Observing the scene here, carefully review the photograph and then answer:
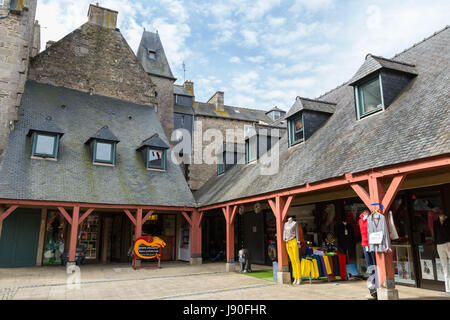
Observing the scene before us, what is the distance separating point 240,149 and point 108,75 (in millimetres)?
8408

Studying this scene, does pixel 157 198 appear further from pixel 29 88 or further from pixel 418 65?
pixel 418 65

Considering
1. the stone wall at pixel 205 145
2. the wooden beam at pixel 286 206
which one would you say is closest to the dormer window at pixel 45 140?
the wooden beam at pixel 286 206

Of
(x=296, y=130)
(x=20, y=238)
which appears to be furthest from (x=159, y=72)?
A: (x=296, y=130)

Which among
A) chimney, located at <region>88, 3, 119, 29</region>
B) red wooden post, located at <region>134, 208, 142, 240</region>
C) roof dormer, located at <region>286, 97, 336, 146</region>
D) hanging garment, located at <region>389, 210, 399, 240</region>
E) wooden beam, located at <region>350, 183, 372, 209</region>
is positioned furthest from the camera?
chimney, located at <region>88, 3, 119, 29</region>

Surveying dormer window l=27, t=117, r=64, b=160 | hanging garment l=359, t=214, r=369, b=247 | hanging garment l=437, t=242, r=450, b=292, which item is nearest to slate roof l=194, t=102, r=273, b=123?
dormer window l=27, t=117, r=64, b=160

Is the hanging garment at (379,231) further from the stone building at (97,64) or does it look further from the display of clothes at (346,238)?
the stone building at (97,64)

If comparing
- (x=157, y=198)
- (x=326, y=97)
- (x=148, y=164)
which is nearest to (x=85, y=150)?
(x=148, y=164)

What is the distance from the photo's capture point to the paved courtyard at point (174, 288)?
6527 millimetres

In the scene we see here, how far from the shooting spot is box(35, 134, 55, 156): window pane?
13.0 m

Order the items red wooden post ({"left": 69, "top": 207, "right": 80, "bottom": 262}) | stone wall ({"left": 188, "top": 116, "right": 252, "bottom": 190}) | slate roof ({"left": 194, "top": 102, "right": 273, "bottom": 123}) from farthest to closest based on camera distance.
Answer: slate roof ({"left": 194, "top": 102, "right": 273, "bottom": 123}) < stone wall ({"left": 188, "top": 116, "right": 252, "bottom": 190}) < red wooden post ({"left": 69, "top": 207, "right": 80, "bottom": 262})

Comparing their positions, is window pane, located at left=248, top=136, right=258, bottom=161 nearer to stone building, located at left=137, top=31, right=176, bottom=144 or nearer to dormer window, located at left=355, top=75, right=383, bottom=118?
dormer window, located at left=355, top=75, right=383, bottom=118

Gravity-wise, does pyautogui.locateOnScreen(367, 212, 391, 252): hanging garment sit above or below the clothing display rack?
above

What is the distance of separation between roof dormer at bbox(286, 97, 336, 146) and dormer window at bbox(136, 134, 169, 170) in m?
6.46

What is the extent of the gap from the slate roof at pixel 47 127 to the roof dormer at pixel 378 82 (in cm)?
1093
